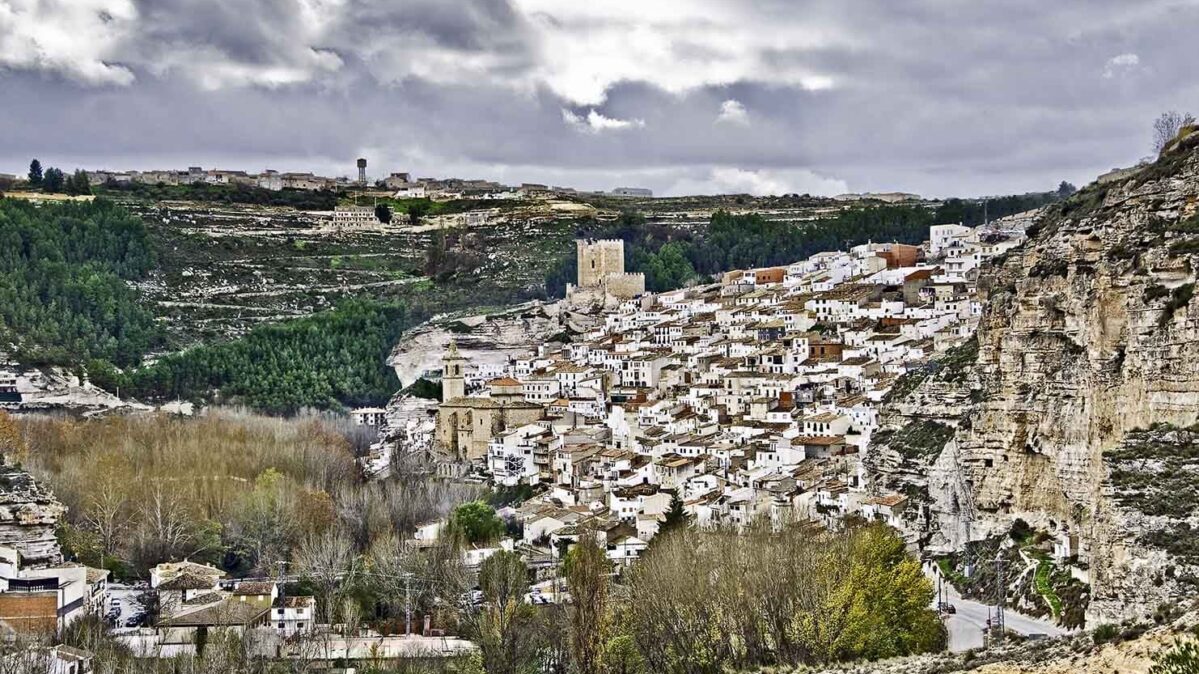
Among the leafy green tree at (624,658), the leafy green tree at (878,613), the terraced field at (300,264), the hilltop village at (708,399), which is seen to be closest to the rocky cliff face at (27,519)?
the leafy green tree at (624,658)

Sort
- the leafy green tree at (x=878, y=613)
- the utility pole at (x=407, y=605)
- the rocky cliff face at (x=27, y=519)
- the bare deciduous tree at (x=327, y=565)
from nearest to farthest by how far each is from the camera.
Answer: the leafy green tree at (x=878, y=613)
the rocky cliff face at (x=27, y=519)
the utility pole at (x=407, y=605)
the bare deciduous tree at (x=327, y=565)

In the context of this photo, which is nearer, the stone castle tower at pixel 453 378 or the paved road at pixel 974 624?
the paved road at pixel 974 624

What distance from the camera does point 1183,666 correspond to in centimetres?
1580

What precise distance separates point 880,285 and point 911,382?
28878 millimetres

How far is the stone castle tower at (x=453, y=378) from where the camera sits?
64.0 m

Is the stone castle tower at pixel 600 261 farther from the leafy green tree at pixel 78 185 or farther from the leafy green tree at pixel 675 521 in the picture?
the leafy green tree at pixel 675 521

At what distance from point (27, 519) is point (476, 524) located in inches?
566

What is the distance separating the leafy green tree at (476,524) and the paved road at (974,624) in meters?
14.9

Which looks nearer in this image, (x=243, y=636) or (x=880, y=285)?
(x=243, y=636)

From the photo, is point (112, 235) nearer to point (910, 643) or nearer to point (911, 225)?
point (911, 225)

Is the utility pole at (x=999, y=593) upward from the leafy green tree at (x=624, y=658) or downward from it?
upward

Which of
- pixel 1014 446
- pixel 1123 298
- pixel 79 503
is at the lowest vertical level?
pixel 79 503

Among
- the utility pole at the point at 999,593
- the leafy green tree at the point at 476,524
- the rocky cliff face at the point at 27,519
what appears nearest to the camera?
the utility pole at the point at 999,593

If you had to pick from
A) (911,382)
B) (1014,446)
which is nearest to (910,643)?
(1014,446)
